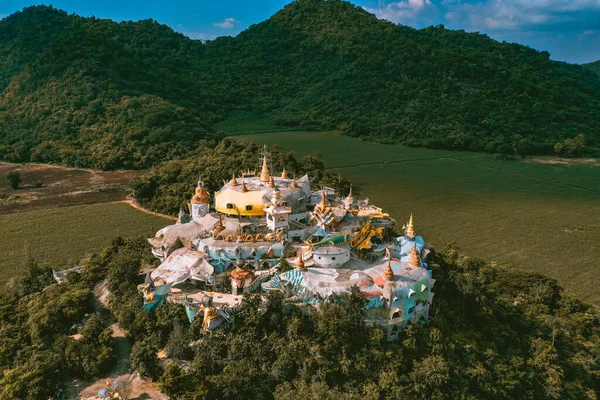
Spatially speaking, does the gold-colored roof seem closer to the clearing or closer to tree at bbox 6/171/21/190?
the clearing

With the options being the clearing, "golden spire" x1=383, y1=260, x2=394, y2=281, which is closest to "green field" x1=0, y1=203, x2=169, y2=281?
"golden spire" x1=383, y1=260, x2=394, y2=281

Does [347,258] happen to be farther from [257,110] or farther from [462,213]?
[257,110]

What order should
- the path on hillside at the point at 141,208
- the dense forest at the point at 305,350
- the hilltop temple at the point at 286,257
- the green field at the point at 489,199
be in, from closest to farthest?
the dense forest at the point at 305,350 < the hilltop temple at the point at 286,257 < the green field at the point at 489,199 < the path on hillside at the point at 141,208

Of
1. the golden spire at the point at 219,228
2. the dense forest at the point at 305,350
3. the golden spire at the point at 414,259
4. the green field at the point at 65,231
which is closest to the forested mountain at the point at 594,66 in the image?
the dense forest at the point at 305,350

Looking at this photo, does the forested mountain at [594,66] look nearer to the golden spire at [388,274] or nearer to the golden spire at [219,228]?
the golden spire at [388,274]

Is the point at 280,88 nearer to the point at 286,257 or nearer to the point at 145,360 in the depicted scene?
the point at 286,257
